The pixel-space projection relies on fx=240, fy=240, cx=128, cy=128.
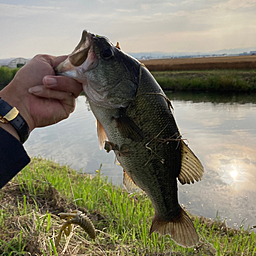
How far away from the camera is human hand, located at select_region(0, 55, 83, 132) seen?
1957 mm

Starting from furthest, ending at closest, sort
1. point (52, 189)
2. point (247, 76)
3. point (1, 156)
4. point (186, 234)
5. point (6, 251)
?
point (247, 76), point (52, 189), point (6, 251), point (186, 234), point (1, 156)

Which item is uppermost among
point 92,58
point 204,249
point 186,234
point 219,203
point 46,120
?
point 92,58

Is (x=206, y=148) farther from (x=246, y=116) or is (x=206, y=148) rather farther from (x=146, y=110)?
(x=146, y=110)

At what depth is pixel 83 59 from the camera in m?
1.83

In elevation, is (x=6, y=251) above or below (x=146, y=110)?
below

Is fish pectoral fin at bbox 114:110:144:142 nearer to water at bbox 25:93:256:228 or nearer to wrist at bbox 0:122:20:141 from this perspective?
water at bbox 25:93:256:228

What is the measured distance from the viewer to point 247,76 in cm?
2384

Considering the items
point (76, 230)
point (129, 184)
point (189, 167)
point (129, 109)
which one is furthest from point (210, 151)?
point (129, 109)

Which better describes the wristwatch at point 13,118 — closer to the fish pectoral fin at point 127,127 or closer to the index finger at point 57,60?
the index finger at point 57,60

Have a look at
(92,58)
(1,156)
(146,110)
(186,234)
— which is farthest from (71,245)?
(92,58)

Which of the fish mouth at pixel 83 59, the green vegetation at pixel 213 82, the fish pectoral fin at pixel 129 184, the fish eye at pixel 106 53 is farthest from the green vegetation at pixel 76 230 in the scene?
the green vegetation at pixel 213 82

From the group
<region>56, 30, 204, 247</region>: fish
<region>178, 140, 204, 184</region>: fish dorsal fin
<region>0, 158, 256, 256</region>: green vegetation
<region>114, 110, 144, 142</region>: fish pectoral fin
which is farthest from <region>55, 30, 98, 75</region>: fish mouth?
<region>0, 158, 256, 256</region>: green vegetation

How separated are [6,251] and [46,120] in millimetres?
1581

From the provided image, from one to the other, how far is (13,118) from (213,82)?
80.9 ft
